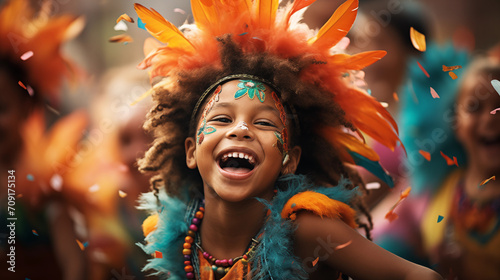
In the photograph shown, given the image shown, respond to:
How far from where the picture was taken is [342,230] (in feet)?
5.79

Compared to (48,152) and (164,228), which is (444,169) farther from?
(48,152)

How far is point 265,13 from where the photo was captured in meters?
2.05

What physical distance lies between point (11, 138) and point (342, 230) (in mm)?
2904

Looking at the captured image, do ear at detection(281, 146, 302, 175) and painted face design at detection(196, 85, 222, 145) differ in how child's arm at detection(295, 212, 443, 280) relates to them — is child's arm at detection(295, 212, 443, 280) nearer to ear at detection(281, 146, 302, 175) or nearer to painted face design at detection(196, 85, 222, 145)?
ear at detection(281, 146, 302, 175)

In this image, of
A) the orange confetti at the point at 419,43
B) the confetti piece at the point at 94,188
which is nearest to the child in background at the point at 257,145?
the orange confetti at the point at 419,43

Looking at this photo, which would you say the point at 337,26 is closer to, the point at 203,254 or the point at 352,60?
the point at 352,60

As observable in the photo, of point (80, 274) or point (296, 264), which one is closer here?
point (296, 264)

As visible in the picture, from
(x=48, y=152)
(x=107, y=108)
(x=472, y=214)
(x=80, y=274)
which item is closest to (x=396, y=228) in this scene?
(x=472, y=214)

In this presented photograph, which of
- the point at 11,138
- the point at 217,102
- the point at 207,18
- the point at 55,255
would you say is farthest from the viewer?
the point at 11,138

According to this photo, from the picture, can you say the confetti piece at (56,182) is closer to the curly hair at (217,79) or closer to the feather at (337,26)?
the curly hair at (217,79)

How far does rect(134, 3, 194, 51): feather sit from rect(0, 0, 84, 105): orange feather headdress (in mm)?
1796

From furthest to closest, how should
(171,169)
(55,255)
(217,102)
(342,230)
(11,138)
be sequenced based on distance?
(11,138) → (55,255) → (171,169) → (217,102) → (342,230)

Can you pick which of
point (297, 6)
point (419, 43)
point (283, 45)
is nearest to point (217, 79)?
point (283, 45)

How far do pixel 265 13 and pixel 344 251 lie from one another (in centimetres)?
109
